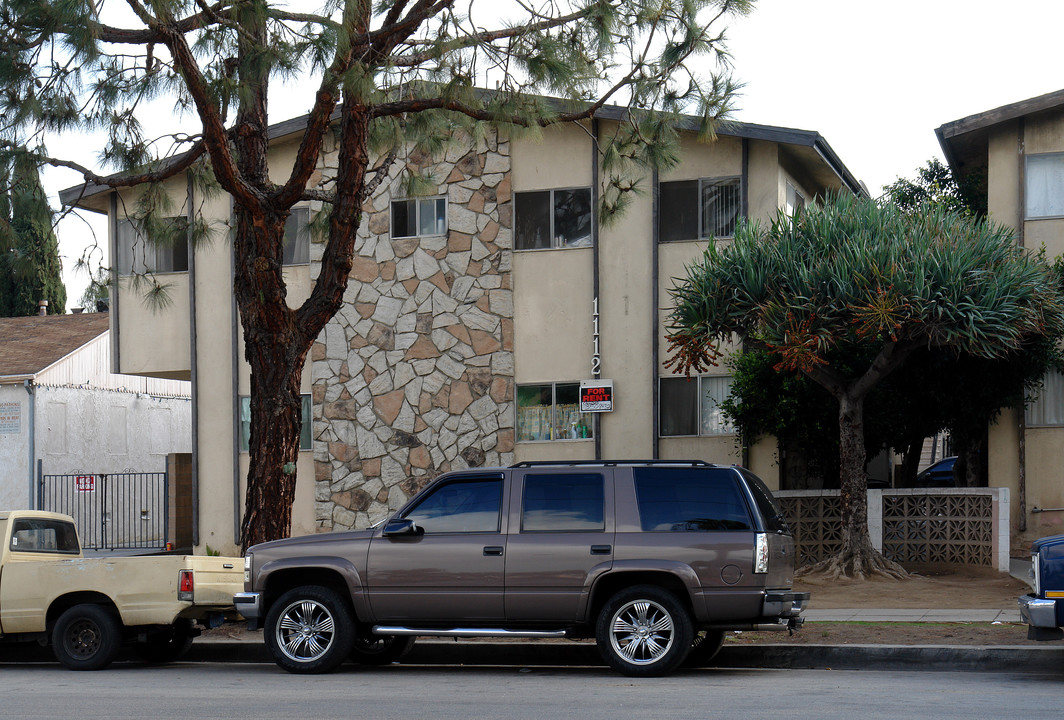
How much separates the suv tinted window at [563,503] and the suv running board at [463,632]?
84 cm

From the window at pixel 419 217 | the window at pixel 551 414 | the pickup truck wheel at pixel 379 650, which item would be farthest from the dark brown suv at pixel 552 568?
the window at pixel 419 217

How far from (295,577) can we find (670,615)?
10.9 ft

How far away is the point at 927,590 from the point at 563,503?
6.67 m

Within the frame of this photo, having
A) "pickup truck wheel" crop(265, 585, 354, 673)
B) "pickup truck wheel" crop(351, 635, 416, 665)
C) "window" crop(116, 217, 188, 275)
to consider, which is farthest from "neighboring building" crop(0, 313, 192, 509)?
"pickup truck wheel" crop(265, 585, 354, 673)

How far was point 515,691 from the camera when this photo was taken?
9477mm

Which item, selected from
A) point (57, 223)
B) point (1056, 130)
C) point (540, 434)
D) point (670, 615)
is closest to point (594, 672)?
point (670, 615)

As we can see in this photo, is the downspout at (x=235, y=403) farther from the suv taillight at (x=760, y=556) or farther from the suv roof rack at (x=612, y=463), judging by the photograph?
the suv taillight at (x=760, y=556)

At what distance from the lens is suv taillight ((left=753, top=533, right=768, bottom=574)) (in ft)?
31.9

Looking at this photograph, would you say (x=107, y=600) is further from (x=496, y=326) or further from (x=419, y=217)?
(x=419, y=217)

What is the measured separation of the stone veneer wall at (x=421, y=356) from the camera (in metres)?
A: 19.9

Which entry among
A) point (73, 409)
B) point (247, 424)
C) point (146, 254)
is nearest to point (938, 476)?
point (247, 424)

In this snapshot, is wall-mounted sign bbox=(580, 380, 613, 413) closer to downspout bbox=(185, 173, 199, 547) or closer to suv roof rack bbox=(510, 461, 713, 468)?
downspout bbox=(185, 173, 199, 547)

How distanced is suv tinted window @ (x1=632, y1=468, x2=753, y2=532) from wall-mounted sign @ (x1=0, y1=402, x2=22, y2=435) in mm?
20002

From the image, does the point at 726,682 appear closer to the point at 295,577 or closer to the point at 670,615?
the point at 670,615
